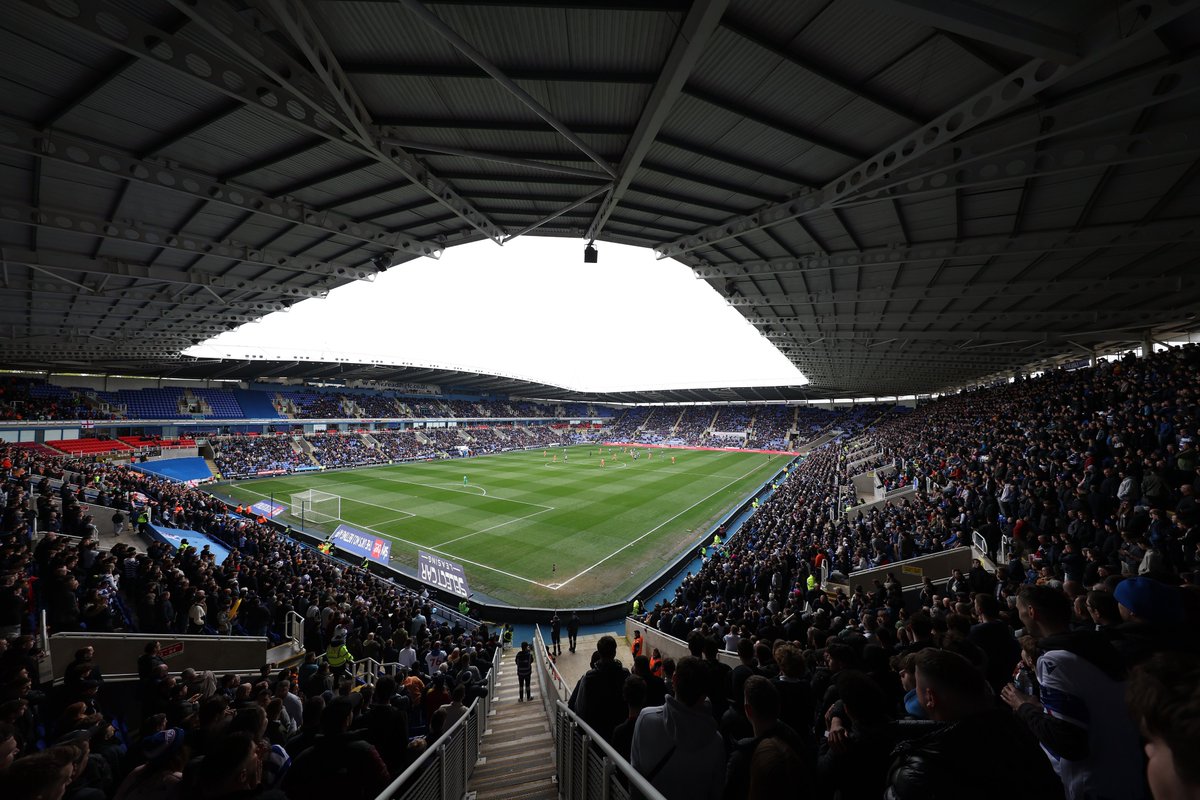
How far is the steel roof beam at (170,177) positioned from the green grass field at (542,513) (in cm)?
1212

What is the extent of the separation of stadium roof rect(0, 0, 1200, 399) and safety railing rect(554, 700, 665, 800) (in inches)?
225

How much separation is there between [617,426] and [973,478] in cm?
7205

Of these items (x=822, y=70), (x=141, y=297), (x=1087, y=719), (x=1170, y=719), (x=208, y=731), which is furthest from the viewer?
(x=141, y=297)

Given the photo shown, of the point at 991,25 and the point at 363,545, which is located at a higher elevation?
the point at 991,25

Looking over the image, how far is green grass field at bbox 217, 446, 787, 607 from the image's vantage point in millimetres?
17781

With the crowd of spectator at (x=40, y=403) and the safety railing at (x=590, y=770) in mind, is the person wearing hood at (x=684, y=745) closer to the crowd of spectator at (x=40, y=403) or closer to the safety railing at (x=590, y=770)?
the safety railing at (x=590, y=770)

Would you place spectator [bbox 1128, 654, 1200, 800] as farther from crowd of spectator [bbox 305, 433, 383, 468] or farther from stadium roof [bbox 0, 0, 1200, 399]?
crowd of spectator [bbox 305, 433, 383, 468]

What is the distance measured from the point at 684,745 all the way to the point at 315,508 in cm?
3081

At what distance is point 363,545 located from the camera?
19.1 metres

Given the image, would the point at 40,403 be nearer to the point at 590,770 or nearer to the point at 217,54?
the point at 217,54

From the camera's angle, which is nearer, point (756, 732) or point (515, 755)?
point (756, 732)

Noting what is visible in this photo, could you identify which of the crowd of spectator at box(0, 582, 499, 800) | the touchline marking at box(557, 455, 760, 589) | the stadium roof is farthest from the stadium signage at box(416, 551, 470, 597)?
the stadium roof

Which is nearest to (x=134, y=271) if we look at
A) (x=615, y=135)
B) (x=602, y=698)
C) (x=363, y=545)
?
(x=363, y=545)

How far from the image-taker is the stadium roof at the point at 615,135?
5.13 meters
